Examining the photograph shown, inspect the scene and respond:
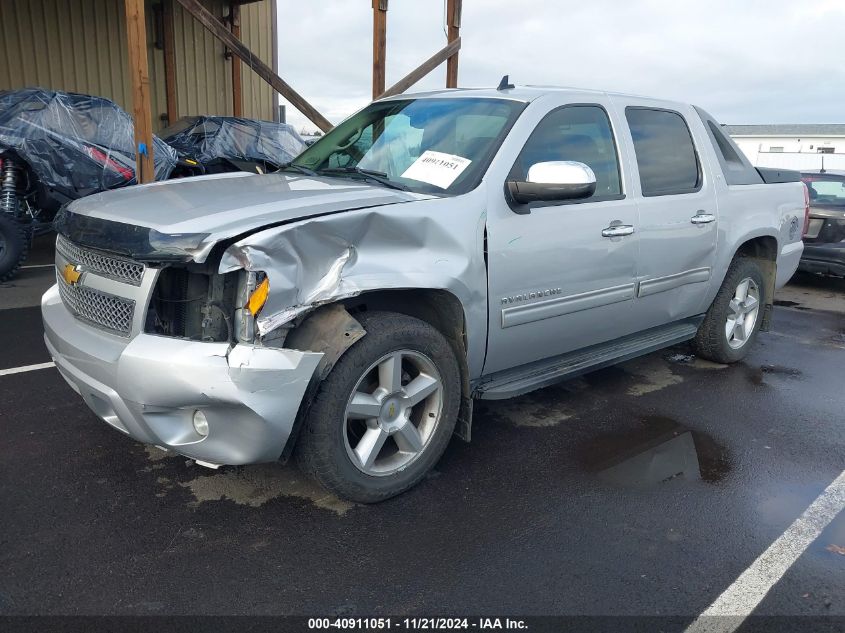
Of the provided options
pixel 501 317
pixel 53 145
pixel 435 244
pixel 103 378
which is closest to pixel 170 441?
pixel 103 378

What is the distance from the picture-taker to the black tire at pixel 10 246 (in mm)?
7129

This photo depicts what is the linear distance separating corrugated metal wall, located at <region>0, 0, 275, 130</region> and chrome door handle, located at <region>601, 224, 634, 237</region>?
12.1 metres

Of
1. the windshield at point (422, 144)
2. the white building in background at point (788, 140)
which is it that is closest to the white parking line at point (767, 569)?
the windshield at point (422, 144)

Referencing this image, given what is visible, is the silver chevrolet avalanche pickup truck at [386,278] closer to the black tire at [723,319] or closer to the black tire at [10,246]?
the black tire at [723,319]

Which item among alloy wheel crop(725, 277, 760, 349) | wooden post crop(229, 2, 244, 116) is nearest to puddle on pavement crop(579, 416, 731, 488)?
alloy wheel crop(725, 277, 760, 349)

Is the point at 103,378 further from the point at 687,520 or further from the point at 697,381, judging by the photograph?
the point at 697,381

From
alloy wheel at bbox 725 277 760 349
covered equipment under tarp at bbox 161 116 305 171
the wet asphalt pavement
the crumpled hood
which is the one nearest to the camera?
the wet asphalt pavement

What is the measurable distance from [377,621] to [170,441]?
40.3 inches

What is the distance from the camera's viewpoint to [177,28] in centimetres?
1422

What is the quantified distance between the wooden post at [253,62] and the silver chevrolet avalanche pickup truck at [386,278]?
5.96 m

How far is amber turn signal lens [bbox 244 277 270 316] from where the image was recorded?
2.43m

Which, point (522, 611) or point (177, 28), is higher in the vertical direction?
point (177, 28)

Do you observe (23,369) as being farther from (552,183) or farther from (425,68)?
(425,68)

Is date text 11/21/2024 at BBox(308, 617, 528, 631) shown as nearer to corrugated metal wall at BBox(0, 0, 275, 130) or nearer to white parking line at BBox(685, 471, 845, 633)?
white parking line at BBox(685, 471, 845, 633)
